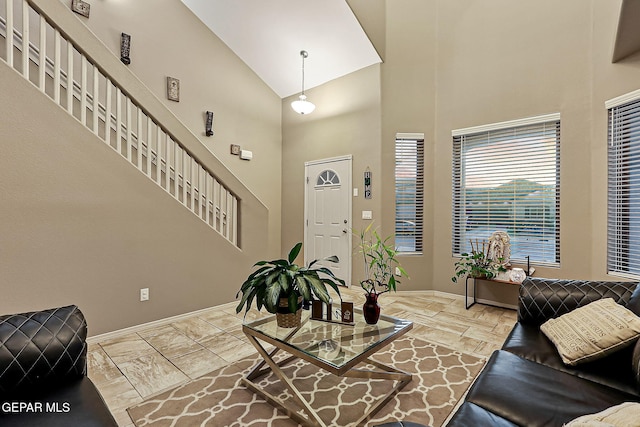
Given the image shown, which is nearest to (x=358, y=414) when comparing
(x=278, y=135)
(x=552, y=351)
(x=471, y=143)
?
(x=552, y=351)

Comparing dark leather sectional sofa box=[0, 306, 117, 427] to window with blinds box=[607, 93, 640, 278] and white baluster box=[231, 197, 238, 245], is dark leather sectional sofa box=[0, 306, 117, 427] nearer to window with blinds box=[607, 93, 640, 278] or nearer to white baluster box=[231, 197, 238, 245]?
white baluster box=[231, 197, 238, 245]

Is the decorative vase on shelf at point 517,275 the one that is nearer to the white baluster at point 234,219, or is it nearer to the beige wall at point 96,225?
the beige wall at point 96,225

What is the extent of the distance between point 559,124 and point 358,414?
375cm

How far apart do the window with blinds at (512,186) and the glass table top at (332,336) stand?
101 inches

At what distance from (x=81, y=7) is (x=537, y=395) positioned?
5.48 metres

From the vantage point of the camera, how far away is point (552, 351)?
169 centimetres

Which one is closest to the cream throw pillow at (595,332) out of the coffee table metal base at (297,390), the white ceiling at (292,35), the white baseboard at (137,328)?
the coffee table metal base at (297,390)

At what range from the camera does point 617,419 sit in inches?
35.0

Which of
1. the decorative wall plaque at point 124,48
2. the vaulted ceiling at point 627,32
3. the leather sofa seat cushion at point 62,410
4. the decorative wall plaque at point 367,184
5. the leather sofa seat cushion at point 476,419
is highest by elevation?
the decorative wall plaque at point 124,48

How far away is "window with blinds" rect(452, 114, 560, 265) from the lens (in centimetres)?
354

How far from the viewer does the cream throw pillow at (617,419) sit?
Result: 2.79 ft

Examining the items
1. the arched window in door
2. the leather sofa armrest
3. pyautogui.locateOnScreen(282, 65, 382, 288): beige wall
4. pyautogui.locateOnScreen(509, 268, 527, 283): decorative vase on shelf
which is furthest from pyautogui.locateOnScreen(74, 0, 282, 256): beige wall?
the leather sofa armrest

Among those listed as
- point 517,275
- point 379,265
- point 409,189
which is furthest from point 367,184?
point 379,265

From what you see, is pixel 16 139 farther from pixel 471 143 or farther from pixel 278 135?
pixel 471 143
